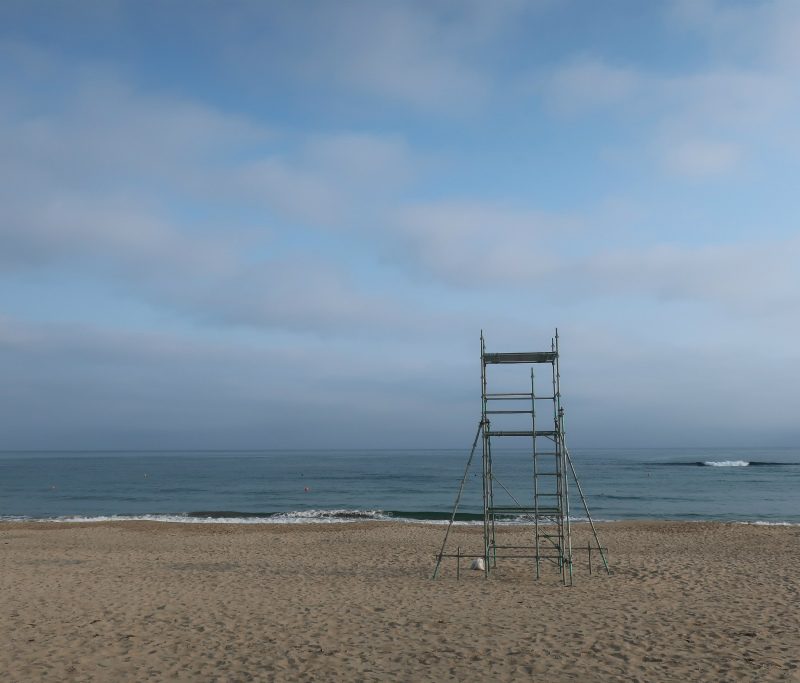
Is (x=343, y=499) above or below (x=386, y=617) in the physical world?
below

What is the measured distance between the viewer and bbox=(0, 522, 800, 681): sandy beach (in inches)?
326

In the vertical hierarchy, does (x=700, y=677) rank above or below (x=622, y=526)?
above

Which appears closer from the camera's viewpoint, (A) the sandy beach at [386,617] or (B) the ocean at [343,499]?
(A) the sandy beach at [386,617]

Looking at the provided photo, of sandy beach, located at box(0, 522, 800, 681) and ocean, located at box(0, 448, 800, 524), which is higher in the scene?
sandy beach, located at box(0, 522, 800, 681)

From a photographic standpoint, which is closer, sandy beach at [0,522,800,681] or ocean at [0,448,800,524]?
sandy beach at [0,522,800,681]

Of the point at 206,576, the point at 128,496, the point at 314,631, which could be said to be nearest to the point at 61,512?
the point at 128,496

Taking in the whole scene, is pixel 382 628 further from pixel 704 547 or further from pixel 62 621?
pixel 704 547

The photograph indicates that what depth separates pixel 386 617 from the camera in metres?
10.9

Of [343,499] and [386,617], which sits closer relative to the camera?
[386,617]

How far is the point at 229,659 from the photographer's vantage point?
8758mm

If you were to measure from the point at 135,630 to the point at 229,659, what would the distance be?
2375mm

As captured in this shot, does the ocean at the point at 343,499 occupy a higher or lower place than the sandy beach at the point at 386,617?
lower

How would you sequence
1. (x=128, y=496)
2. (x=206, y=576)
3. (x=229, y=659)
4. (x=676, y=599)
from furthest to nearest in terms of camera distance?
1. (x=128, y=496)
2. (x=206, y=576)
3. (x=676, y=599)
4. (x=229, y=659)

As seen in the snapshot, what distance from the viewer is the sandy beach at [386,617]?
828 centimetres
